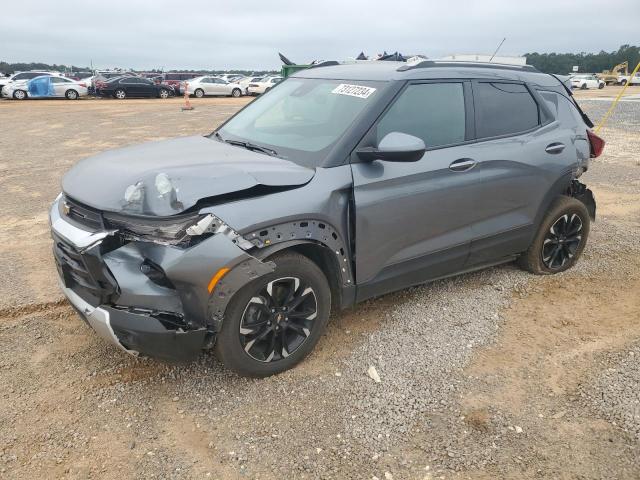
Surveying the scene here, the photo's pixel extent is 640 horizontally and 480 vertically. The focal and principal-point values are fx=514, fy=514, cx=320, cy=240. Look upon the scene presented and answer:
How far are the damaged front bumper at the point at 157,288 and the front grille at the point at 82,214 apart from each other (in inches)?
3.5

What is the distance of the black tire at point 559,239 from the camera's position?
4508 mm

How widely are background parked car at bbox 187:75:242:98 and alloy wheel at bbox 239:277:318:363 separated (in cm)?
3017

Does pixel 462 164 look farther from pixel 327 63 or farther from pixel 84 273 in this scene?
pixel 84 273

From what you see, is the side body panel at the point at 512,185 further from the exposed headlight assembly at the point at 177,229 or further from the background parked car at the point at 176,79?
the background parked car at the point at 176,79

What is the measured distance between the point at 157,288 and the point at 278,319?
0.74m

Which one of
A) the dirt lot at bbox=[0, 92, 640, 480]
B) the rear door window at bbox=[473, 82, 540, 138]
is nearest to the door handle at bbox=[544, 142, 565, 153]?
the rear door window at bbox=[473, 82, 540, 138]

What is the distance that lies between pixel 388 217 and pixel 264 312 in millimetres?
1011

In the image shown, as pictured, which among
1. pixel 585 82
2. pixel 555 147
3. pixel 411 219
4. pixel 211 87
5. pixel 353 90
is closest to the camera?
pixel 411 219

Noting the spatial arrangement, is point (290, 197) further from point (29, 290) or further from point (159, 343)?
point (29, 290)

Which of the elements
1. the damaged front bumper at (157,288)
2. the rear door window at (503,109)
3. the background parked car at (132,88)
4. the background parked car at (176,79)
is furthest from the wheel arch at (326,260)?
the background parked car at (176,79)

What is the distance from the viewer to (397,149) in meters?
3.08

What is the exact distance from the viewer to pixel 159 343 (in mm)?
2688

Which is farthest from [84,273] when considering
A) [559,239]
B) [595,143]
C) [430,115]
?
[595,143]

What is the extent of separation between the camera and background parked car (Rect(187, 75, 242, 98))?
31219 millimetres
